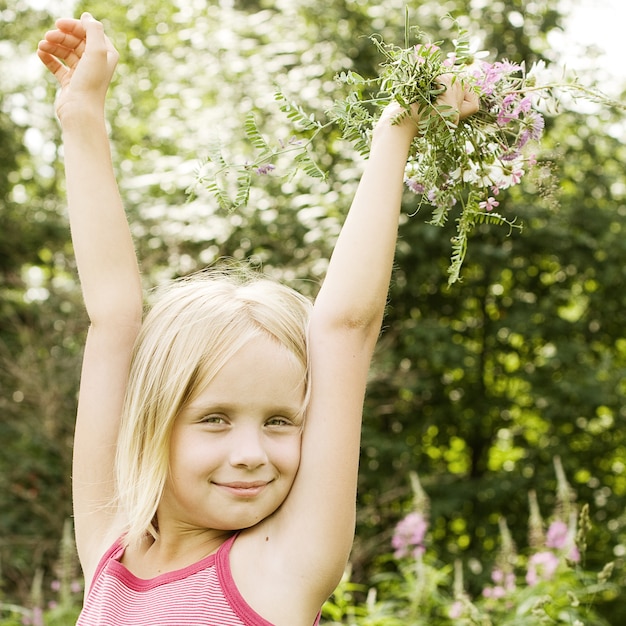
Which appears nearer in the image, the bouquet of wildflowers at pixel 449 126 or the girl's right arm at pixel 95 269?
the bouquet of wildflowers at pixel 449 126

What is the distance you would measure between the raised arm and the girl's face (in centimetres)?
3

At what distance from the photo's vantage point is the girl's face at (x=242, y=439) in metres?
1.29

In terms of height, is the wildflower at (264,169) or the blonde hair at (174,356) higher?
the wildflower at (264,169)

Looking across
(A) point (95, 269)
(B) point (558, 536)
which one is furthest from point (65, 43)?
(B) point (558, 536)

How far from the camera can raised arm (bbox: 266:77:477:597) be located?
4.09ft

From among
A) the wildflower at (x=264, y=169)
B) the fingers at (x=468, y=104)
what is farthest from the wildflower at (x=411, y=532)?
the fingers at (x=468, y=104)

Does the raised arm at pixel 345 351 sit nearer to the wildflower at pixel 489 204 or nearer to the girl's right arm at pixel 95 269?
the wildflower at pixel 489 204

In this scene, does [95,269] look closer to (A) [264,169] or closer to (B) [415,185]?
(A) [264,169]

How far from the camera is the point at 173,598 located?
1.30 meters

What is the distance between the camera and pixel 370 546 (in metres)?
4.98

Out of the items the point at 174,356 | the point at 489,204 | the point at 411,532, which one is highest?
the point at 489,204

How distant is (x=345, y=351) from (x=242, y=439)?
19 cm

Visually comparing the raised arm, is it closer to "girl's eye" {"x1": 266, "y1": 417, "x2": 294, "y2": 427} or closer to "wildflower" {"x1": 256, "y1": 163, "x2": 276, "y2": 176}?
"girl's eye" {"x1": 266, "y1": 417, "x2": 294, "y2": 427}

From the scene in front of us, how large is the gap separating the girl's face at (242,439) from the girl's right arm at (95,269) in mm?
200
